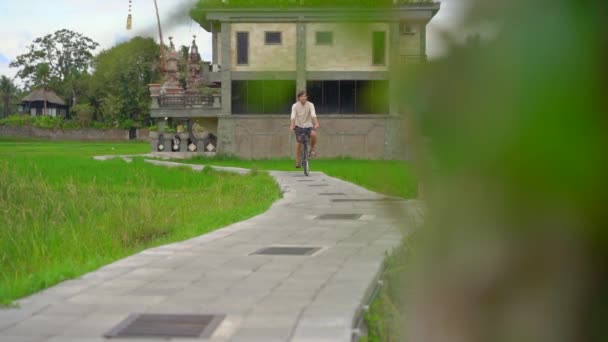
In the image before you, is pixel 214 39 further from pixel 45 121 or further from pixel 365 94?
pixel 45 121

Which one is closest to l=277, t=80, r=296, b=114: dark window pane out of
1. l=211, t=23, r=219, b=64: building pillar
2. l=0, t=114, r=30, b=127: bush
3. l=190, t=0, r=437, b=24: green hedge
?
l=211, t=23, r=219, b=64: building pillar

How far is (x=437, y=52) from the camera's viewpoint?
2.18 ft

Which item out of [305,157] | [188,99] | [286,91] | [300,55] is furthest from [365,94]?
[305,157]

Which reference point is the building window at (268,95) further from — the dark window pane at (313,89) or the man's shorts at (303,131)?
the man's shorts at (303,131)

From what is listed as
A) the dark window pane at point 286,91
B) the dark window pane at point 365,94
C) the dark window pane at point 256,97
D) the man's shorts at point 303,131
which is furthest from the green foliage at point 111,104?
the man's shorts at point 303,131

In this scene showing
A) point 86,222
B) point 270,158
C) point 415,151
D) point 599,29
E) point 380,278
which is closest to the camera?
point 599,29

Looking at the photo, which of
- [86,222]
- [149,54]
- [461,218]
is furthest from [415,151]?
[86,222]

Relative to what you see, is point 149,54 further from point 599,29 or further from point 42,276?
point 42,276

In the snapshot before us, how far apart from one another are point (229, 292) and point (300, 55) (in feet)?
7.31

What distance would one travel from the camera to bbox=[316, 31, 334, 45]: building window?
2.41 feet

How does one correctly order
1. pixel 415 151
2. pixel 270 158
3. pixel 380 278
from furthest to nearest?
pixel 270 158, pixel 380 278, pixel 415 151

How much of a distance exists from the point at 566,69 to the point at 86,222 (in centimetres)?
682

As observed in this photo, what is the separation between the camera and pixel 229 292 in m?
3.20

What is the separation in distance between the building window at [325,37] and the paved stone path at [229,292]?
974 mm
